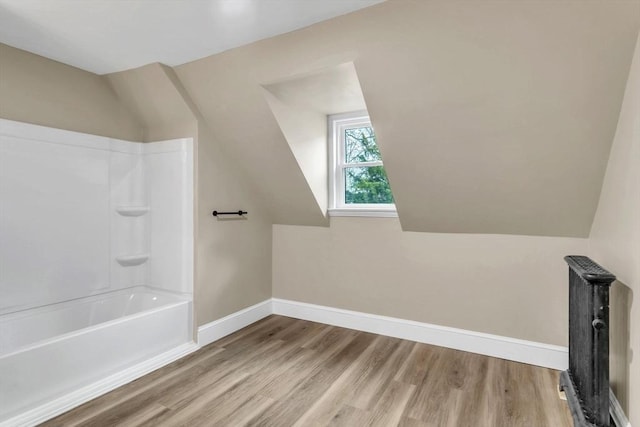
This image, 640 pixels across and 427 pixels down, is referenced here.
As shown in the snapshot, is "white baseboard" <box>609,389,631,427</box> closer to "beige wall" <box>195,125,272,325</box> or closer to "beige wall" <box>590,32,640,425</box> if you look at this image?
"beige wall" <box>590,32,640,425</box>

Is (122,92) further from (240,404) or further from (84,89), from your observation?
(240,404)

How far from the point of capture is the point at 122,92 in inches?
114

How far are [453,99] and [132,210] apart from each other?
8.71 ft

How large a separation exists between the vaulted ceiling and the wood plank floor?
1035 millimetres

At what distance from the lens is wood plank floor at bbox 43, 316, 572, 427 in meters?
1.93

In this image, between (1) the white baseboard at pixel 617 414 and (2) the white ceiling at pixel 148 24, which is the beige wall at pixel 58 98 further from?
(1) the white baseboard at pixel 617 414

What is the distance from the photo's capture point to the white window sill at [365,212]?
10.1ft

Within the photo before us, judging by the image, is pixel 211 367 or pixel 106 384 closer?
pixel 106 384

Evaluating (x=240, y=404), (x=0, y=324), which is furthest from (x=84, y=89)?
(x=240, y=404)

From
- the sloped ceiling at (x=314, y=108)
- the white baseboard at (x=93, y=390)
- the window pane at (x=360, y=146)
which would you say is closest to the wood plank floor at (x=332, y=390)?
the white baseboard at (x=93, y=390)

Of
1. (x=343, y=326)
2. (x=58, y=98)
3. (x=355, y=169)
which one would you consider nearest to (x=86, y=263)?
(x=58, y=98)

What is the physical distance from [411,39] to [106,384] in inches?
109

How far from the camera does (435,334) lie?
291cm

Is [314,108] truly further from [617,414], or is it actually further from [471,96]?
[617,414]
